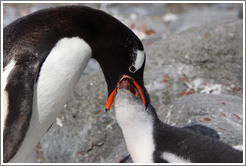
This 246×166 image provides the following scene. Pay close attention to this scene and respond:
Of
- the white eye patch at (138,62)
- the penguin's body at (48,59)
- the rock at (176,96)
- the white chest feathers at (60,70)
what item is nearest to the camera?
the penguin's body at (48,59)

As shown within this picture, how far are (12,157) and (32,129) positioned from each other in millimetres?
222

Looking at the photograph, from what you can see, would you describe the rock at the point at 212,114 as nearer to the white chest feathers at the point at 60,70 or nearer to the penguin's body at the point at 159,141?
the penguin's body at the point at 159,141

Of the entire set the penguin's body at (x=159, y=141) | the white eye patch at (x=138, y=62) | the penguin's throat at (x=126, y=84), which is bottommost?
the penguin's body at (x=159, y=141)

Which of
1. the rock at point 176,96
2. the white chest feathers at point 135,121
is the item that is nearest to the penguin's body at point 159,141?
the white chest feathers at point 135,121

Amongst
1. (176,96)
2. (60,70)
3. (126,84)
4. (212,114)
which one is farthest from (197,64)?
(60,70)

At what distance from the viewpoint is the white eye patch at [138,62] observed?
305 centimetres

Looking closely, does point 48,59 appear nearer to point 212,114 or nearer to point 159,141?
point 159,141

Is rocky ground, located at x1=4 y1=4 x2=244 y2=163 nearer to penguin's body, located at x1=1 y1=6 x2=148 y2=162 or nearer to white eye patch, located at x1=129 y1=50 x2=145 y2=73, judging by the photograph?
white eye patch, located at x1=129 y1=50 x2=145 y2=73

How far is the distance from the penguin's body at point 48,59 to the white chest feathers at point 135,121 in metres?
0.16

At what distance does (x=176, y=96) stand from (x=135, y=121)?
1571 mm

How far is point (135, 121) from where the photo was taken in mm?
3133

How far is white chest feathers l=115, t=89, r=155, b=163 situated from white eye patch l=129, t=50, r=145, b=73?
164 millimetres

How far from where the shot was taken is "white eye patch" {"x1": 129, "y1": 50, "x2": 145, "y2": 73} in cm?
305

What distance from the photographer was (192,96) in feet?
13.6
